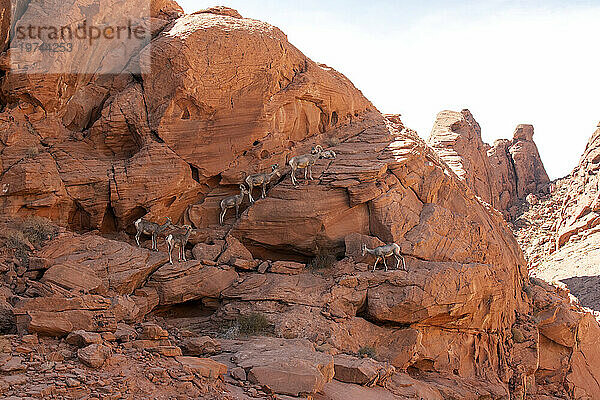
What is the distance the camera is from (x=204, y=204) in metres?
18.5

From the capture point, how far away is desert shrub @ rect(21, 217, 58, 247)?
14427 millimetres

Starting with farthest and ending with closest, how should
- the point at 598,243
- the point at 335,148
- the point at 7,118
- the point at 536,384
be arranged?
the point at 598,243, the point at 536,384, the point at 335,148, the point at 7,118

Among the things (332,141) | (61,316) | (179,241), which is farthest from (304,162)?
(61,316)

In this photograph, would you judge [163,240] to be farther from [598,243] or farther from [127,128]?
[598,243]

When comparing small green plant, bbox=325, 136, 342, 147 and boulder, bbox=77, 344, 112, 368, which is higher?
small green plant, bbox=325, 136, 342, 147

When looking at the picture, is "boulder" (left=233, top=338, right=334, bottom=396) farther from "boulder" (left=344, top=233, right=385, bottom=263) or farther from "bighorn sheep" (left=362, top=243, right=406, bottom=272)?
"boulder" (left=344, top=233, right=385, bottom=263)

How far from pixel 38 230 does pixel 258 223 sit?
20.6 ft

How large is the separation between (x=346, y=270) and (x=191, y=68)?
7.84 metres

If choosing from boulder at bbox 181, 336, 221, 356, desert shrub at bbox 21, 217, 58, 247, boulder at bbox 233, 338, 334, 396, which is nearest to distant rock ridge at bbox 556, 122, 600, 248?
boulder at bbox 233, 338, 334, 396

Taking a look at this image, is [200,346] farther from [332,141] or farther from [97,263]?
[332,141]

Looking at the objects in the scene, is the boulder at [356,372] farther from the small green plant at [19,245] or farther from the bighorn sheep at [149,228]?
the small green plant at [19,245]

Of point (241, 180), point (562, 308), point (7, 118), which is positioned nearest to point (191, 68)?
point (241, 180)

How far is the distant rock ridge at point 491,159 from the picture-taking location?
42.3 meters

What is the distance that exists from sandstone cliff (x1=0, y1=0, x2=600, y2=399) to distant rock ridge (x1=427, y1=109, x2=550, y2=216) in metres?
18.5
